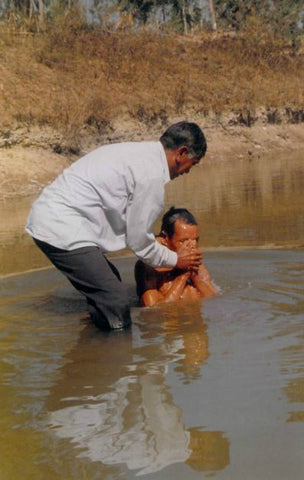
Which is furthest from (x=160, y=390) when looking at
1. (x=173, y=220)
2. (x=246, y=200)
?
(x=246, y=200)

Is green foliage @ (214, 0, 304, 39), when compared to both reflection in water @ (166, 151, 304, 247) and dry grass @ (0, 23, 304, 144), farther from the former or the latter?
reflection in water @ (166, 151, 304, 247)

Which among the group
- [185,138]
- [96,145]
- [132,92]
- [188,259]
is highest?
[185,138]

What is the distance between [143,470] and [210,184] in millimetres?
12027

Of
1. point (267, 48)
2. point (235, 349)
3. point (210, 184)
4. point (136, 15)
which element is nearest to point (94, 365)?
point (235, 349)

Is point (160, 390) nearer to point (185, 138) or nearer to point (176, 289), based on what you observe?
point (185, 138)

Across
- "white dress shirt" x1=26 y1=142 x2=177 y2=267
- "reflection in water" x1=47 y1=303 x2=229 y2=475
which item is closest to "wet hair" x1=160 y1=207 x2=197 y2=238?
"reflection in water" x1=47 y1=303 x2=229 y2=475

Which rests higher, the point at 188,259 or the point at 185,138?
the point at 185,138

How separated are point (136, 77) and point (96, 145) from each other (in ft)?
12.9

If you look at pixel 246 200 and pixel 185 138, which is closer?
pixel 185 138

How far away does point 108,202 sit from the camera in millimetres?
4961

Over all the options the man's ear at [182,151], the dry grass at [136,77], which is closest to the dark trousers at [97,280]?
the man's ear at [182,151]

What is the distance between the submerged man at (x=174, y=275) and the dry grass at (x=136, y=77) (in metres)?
11.8

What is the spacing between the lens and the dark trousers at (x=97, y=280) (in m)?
5.08

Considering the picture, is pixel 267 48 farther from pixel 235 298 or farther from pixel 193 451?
pixel 193 451
